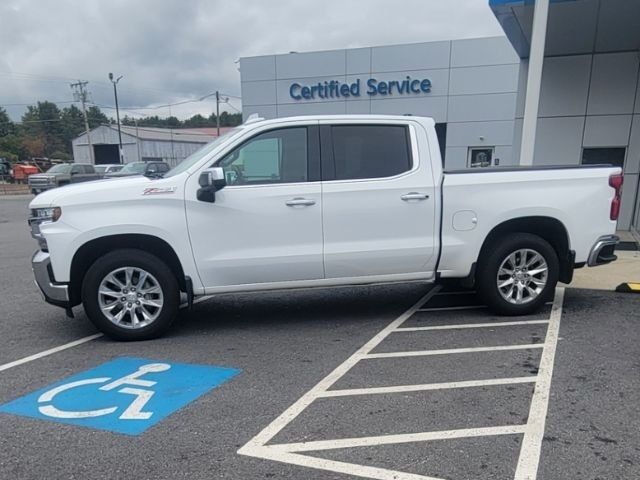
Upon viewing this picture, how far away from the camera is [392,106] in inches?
865

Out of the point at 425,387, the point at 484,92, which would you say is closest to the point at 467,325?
the point at 425,387

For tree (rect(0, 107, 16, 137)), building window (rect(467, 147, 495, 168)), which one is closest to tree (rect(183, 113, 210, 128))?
tree (rect(0, 107, 16, 137))

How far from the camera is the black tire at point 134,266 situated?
479cm

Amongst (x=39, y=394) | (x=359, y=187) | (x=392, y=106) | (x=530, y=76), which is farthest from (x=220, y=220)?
(x=392, y=106)

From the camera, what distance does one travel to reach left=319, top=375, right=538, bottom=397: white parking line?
3783 mm

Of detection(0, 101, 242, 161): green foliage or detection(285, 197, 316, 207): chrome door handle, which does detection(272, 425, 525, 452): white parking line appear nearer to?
detection(285, 197, 316, 207): chrome door handle

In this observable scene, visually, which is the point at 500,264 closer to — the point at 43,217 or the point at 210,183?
the point at 210,183

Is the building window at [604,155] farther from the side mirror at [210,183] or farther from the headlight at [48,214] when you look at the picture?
the headlight at [48,214]

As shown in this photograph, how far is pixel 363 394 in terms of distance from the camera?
3758 mm

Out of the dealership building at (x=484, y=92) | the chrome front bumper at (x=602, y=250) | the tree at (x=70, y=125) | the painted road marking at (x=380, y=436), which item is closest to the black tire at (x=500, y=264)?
the chrome front bumper at (x=602, y=250)

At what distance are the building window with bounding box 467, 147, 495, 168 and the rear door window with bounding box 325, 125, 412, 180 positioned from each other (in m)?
17.0

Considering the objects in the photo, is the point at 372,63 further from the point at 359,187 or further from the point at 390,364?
the point at 390,364

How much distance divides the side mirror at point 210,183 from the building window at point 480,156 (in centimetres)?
1819

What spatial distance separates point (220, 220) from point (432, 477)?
3052 mm
